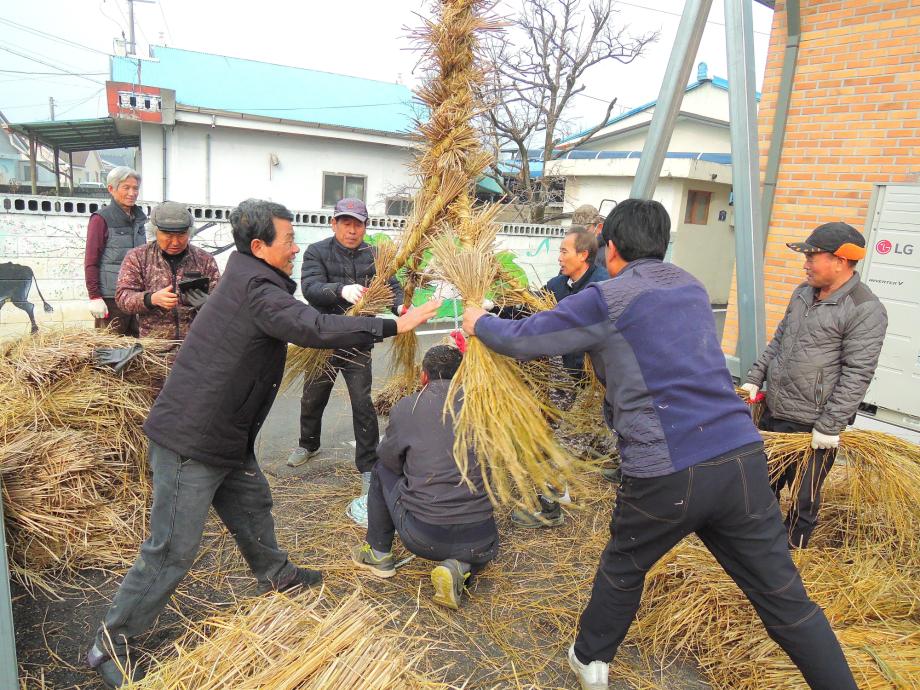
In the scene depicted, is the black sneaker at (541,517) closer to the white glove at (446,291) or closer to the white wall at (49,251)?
the white glove at (446,291)

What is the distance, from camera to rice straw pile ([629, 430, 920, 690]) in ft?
7.57

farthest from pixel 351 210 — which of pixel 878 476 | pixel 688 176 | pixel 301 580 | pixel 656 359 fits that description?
pixel 688 176

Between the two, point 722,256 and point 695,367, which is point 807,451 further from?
point 722,256

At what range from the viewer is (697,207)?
13180 millimetres

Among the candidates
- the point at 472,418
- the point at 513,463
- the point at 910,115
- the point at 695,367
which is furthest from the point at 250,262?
the point at 910,115

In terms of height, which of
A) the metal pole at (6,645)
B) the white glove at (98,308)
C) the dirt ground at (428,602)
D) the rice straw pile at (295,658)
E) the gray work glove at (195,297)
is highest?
the gray work glove at (195,297)

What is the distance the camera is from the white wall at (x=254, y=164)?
12.0 meters

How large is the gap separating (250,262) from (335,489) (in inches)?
76.2

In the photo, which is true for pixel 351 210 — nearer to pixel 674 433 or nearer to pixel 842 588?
pixel 674 433

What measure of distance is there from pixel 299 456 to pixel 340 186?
1076cm

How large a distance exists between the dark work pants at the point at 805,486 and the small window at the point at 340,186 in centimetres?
1197

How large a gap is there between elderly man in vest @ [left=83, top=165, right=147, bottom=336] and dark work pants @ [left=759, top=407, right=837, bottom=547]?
3727 millimetres

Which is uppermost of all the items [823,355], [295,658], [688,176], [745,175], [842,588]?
[688,176]

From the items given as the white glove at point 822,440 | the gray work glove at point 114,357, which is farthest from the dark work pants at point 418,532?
the white glove at point 822,440
